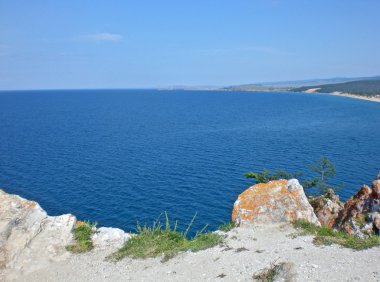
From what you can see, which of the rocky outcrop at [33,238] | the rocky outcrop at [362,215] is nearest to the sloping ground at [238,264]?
the rocky outcrop at [33,238]

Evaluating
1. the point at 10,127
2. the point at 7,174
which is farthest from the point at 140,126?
the point at 7,174

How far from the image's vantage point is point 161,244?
1964 cm

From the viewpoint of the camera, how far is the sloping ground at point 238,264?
14.8 m

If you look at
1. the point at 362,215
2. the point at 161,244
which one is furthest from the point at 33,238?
the point at 362,215

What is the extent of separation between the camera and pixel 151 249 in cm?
1912

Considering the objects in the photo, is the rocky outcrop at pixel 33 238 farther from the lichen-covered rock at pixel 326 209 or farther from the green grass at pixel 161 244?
the lichen-covered rock at pixel 326 209

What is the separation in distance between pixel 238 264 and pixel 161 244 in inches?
193

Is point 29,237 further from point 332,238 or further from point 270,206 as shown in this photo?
point 332,238

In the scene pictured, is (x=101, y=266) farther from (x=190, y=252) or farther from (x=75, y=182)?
(x=75, y=182)

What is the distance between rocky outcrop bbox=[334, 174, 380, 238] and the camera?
2373 centimetres

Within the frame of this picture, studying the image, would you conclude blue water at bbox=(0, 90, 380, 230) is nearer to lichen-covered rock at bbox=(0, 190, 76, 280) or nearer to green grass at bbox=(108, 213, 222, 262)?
lichen-covered rock at bbox=(0, 190, 76, 280)

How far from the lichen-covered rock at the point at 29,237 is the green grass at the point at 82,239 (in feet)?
1.16

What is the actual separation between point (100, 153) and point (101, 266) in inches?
2296

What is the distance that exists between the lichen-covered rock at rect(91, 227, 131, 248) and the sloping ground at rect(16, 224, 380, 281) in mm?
546
